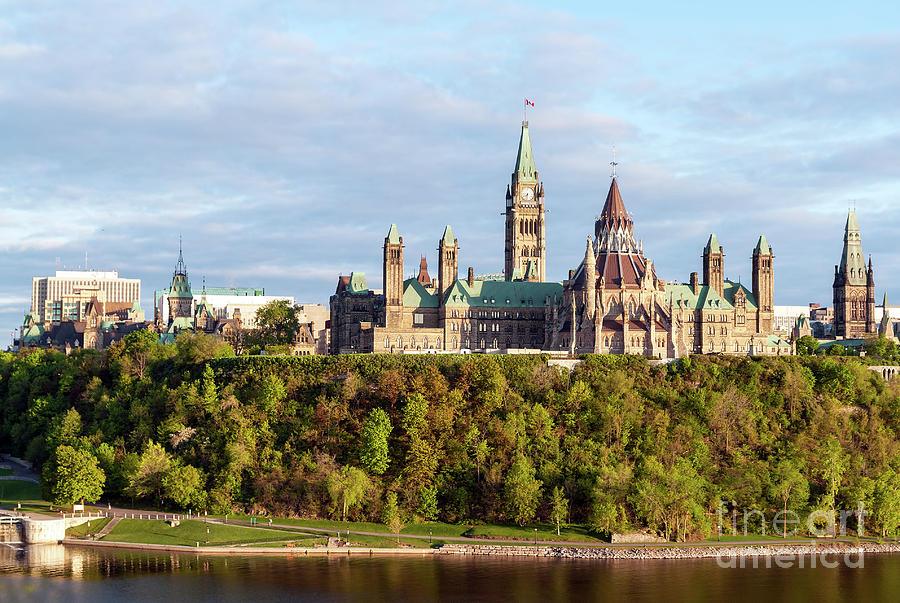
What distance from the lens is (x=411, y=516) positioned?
133 metres

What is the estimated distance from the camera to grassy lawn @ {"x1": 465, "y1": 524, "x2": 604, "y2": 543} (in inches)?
5020

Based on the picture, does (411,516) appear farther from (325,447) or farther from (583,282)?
(583,282)

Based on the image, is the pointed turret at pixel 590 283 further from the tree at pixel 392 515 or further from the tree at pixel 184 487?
the tree at pixel 184 487

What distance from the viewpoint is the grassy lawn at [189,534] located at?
409 feet

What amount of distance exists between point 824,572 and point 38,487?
99.6m

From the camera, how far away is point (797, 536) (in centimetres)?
13138

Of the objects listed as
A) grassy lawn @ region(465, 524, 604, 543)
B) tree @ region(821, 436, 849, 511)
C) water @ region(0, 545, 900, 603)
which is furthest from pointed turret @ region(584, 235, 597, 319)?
water @ region(0, 545, 900, 603)

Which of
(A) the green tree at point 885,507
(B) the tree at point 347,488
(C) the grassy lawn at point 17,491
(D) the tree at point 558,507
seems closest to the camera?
(D) the tree at point 558,507

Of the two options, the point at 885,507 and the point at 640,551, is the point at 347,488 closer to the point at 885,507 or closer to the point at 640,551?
Answer: the point at 640,551

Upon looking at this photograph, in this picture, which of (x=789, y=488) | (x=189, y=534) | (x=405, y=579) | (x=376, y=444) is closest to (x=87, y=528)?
→ (x=189, y=534)

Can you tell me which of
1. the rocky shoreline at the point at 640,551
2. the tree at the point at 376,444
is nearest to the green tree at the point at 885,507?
the rocky shoreline at the point at 640,551

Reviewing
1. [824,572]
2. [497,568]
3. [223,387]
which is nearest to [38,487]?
[223,387]

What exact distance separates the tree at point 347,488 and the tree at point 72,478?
93.2 feet

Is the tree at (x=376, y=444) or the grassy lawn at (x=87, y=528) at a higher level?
the tree at (x=376, y=444)
